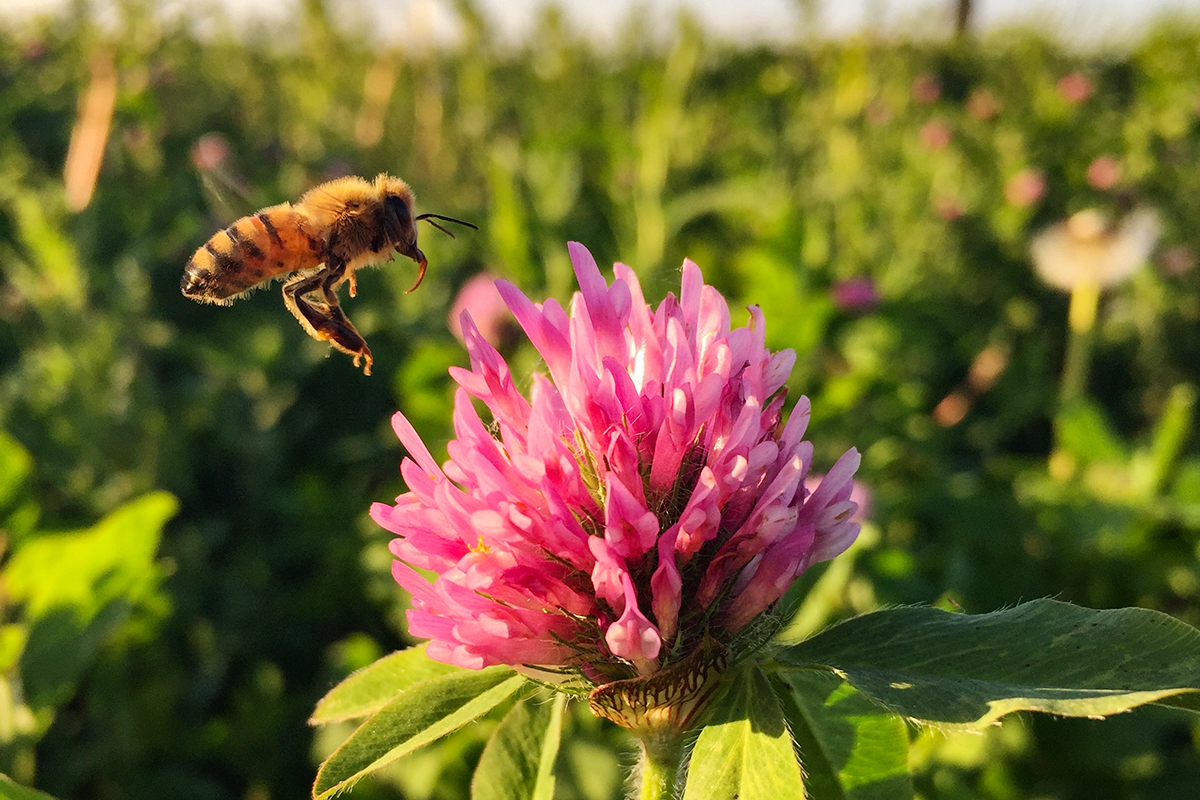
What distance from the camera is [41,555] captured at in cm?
→ 168

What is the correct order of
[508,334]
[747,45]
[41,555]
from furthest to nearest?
1. [747,45]
2. [508,334]
3. [41,555]

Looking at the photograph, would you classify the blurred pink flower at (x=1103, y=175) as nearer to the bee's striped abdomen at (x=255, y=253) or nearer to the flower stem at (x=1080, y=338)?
the flower stem at (x=1080, y=338)

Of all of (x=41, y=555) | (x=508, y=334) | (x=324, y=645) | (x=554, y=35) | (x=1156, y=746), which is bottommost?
(x=324, y=645)

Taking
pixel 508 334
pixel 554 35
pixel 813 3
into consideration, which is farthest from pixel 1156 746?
pixel 554 35

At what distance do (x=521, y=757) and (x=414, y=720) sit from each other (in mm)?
180

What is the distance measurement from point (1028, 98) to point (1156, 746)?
7.00m

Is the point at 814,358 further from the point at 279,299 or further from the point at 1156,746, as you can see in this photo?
the point at 279,299

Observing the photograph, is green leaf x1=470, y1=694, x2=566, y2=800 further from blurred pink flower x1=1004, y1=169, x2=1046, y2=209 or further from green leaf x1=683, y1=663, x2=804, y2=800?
blurred pink flower x1=1004, y1=169, x2=1046, y2=209

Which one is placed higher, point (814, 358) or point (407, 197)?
point (407, 197)

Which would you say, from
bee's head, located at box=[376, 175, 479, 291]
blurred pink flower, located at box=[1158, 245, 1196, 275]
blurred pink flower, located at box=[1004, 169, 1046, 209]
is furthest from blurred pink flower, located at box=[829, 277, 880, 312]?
bee's head, located at box=[376, 175, 479, 291]

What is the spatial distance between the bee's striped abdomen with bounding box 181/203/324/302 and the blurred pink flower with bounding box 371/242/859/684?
1.74 ft

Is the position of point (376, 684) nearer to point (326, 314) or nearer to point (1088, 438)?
point (326, 314)

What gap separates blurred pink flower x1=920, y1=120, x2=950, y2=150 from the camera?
5.00m

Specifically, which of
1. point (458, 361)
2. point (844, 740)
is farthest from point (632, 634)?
point (458, 361)
